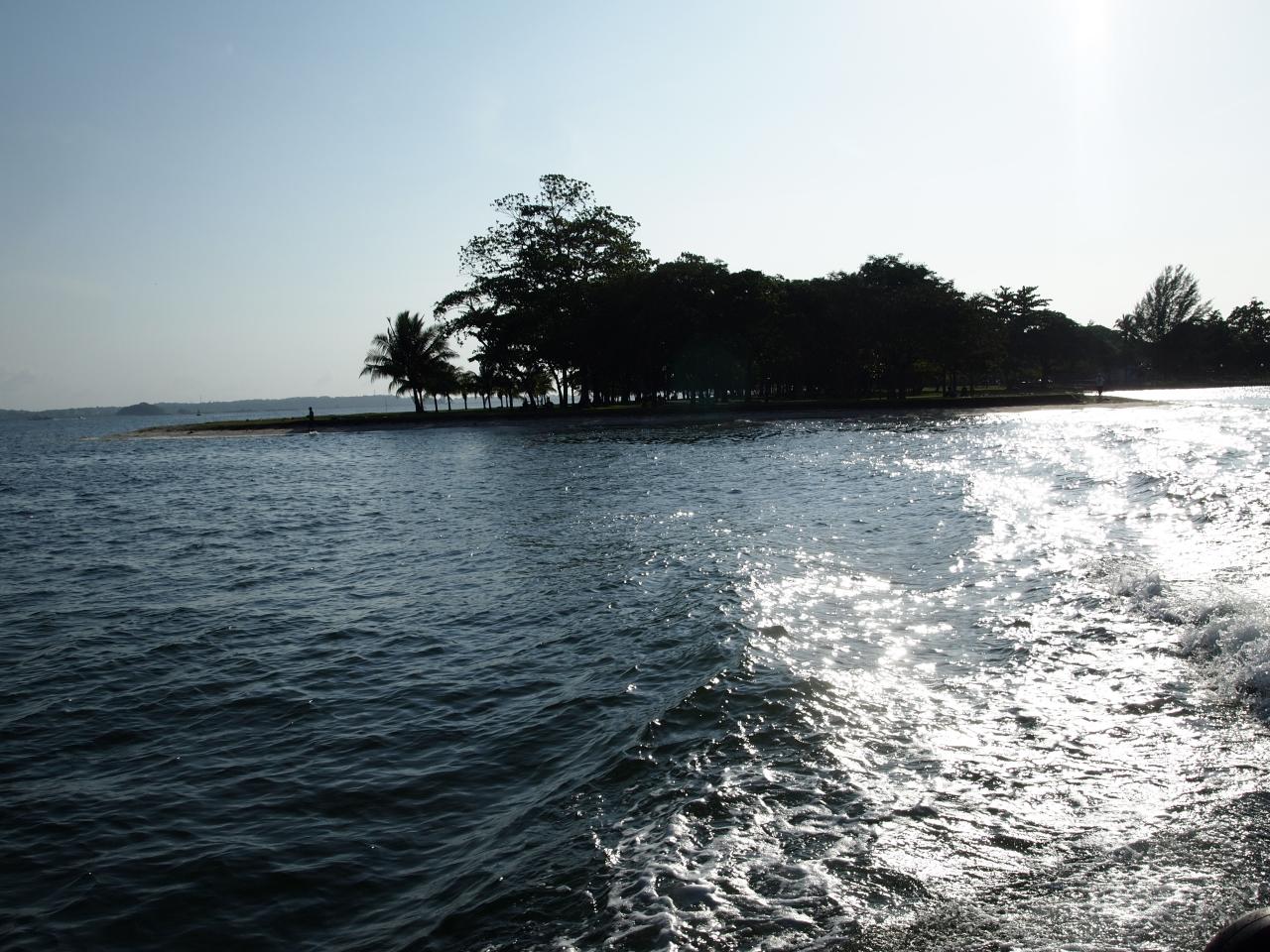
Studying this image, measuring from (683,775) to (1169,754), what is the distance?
13.2 feet

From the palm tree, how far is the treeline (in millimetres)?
138

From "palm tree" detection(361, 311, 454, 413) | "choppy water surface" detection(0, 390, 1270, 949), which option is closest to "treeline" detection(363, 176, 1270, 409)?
"palm tree" detection(361, 311, 454, 413)

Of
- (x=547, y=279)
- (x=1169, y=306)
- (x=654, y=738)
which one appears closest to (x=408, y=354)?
(x=547, y=279)

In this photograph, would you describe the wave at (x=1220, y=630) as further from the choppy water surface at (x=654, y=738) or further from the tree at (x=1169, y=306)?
the tree at (x=1169, y=306)

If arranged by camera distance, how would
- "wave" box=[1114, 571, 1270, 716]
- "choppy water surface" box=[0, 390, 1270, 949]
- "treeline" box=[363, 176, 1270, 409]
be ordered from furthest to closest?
"treeline" box=[363, 176, 1270, 409] → "wave" box=[1114, 571, 1270, 716] → "choppy water surface" box=[0, 390, 1270, 949]

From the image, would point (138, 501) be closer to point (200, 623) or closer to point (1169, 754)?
point (200, 623)

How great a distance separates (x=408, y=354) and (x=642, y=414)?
28.2 metres

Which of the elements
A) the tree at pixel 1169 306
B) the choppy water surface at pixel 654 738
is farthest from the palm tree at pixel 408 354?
the tree at pixel 1169 306

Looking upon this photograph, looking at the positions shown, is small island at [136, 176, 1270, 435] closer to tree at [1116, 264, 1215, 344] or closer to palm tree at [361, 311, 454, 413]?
palm tree at [361, 311, 454, 413]

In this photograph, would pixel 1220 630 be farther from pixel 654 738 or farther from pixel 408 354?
pixel 408 354

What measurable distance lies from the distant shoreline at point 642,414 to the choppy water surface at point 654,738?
1993 inches

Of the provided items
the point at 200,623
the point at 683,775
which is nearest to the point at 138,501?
the point at 200,623

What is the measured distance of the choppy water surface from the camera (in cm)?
459

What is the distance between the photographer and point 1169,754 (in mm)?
6039
